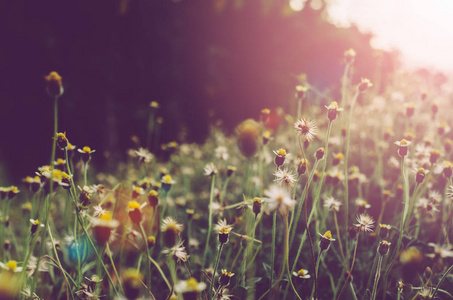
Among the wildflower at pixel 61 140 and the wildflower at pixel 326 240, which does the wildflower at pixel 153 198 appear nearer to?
the wildflower at pixel 61 140

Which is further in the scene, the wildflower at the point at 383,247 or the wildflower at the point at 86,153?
the wildflower at the point at 86,153

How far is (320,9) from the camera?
33.2ft

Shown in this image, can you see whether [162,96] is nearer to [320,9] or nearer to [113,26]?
[113,26]

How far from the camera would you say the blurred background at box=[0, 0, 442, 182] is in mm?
5984

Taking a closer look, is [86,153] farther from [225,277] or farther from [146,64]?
[146,64]

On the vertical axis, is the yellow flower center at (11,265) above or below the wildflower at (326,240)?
below

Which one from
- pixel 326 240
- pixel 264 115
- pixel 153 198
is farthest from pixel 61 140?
pixel 264 115

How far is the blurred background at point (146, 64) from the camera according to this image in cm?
598

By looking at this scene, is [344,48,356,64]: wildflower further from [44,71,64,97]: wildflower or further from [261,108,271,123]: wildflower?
[44,71,64,97]: wildflower

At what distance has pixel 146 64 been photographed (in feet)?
23.6

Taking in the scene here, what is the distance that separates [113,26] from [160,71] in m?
1.27

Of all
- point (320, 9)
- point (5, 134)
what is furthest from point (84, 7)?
point (320, 9)

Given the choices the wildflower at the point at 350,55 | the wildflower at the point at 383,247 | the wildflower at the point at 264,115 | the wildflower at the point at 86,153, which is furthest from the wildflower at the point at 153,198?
the wildflower at the point at 350,55

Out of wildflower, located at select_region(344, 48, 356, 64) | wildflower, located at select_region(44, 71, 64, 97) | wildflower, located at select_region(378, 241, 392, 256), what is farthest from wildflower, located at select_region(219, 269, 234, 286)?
wildflower, located at select_region(344, 48, 356, 64)
